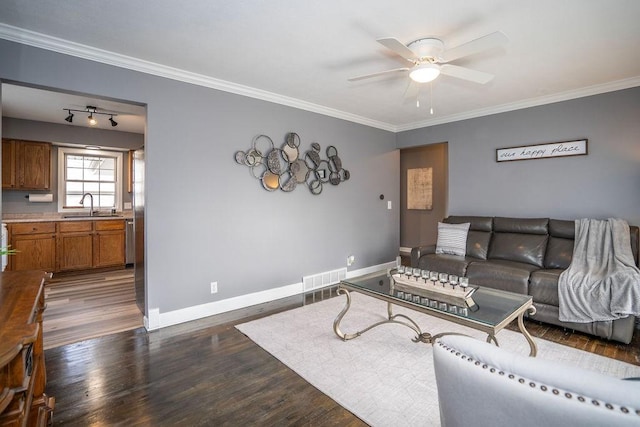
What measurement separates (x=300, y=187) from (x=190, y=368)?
253 centimetres

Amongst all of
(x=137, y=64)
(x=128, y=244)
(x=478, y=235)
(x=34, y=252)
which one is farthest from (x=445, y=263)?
(x=34, y=252)

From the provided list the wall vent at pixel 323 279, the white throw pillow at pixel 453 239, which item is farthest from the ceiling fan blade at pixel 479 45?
the wall vent at pixel 323 279

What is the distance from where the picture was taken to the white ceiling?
2070mm

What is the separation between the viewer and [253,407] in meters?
1.91

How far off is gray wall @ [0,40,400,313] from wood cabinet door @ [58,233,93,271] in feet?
10.6

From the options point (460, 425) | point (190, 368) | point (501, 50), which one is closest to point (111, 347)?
point (190, 368)

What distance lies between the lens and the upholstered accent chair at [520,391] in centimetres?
57

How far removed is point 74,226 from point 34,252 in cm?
63

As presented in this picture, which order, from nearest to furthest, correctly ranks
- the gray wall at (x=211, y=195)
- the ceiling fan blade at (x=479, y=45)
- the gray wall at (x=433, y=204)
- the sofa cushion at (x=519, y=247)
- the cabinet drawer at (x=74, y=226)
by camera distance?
the ceiling fan blade at (x=479, y=45) < the gray wall at (x=211, y=195) < the sofa cushion at (x=519, y=247) < the cabinet drawer at (x=74, y=226) < the gray wall at (x=433, y=204)

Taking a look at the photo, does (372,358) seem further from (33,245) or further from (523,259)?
(33,245)

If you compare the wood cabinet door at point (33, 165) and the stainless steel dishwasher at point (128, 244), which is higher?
the wood cabinet door at point (33, 165)

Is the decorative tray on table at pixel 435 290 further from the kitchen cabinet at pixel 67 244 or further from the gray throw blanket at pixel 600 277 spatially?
the kitchen cabinet at pixel 67 244

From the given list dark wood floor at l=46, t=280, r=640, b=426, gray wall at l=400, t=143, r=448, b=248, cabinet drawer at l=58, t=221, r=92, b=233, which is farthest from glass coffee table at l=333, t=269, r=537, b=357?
cabinet drawer at l=58, t=221, r=92, b=233

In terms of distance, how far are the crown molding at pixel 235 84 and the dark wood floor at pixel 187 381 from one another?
8.39 feet
